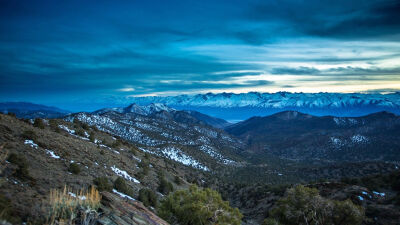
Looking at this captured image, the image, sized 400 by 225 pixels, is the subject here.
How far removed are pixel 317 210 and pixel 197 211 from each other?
12801mm

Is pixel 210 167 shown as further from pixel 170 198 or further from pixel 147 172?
pixel 170 198

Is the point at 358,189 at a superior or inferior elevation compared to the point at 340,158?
superior

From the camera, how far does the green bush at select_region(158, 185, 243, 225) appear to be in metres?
18.0

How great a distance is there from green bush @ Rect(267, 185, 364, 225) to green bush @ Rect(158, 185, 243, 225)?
722cm

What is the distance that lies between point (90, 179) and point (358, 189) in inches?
1460

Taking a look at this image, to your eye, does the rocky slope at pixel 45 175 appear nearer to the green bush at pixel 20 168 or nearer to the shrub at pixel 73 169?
the green bush at pixel 20 168

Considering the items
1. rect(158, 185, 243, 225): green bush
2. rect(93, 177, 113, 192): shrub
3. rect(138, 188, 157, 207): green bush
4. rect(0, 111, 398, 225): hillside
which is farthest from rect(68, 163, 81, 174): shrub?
rect(158, 185, 243, 225): green bush

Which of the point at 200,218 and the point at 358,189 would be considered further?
the point at 358,189

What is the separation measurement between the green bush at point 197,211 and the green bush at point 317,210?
7218mm

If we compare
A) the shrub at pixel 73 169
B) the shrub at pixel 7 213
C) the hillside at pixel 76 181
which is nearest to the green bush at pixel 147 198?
the hillside at pixel 76 181

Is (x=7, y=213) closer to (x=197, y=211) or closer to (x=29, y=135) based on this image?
(x=197, y=211)

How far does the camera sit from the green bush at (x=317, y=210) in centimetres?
2092

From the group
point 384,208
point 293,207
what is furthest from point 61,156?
point 384,208

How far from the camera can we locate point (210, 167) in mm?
115500
